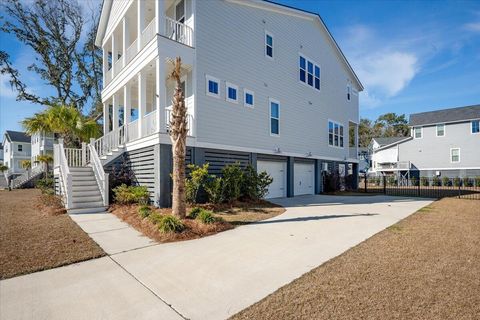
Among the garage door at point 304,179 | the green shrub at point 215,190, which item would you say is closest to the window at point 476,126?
the garage door at point 304,179

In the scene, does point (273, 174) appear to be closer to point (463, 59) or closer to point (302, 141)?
point (302, 141)

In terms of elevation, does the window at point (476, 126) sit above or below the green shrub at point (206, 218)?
above

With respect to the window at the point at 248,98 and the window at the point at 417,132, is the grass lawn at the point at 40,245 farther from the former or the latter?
the window at the point at 417,132

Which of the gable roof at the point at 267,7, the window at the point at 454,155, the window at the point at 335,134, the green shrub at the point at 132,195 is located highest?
the gable roof at the point at 267,7

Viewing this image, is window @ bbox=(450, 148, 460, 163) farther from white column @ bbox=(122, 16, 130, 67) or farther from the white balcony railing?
white column @ bbox=(122, 16, 130, 67)

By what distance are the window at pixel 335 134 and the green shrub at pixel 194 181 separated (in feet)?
40.9

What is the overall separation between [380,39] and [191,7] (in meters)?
9.85

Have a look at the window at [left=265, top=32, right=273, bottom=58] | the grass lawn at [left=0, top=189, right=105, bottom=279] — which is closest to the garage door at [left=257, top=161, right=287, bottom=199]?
the window at [left=265, top=32, right=273, bottom=58]

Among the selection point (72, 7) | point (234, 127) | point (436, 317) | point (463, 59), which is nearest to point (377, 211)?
point (234, 127)

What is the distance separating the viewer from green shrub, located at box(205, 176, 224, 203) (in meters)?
9.72

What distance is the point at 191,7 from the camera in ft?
34.9

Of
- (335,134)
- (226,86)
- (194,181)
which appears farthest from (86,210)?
(335,134)

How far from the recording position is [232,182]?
1045 centimetres

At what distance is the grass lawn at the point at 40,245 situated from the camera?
444 centimetres
